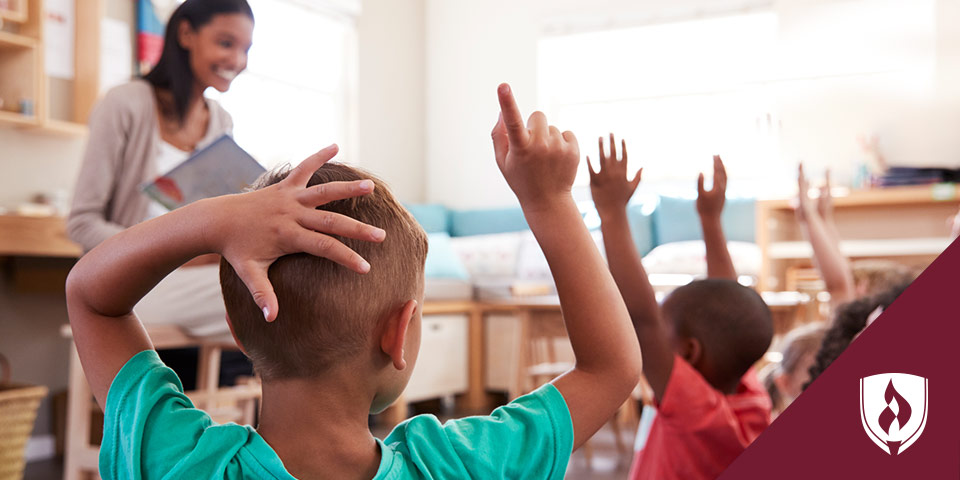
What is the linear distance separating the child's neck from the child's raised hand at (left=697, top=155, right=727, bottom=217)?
0.70 metres

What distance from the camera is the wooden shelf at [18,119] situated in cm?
325

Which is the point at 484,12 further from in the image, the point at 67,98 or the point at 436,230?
the point at 67,98

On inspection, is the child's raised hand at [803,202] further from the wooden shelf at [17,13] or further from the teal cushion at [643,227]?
the teal cushion at [643,227]

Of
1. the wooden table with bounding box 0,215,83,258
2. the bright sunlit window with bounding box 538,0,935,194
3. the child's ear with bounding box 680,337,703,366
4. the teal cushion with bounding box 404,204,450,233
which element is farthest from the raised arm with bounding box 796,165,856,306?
the teal cushion with bounding box 404,204,450,233

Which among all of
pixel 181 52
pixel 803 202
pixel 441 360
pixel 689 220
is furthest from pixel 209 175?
pixel 689 220

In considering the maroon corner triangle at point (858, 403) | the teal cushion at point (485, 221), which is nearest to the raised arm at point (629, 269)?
the maroon corner triangle at point (858, 403)

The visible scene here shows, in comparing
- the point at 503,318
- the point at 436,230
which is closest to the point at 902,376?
the point at 503,318

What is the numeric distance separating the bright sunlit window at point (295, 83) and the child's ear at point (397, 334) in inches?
159

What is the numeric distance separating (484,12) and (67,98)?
3.27 meters

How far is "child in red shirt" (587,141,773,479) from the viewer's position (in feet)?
3.10

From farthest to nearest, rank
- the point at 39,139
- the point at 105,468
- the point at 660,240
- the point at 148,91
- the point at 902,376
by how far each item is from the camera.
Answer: the point at 660,240 → the point at 39,139 → the point at 148,91 → the point at 105,468 → the point at 902,376

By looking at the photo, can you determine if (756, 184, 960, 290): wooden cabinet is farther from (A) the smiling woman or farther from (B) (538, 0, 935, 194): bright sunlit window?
(A) the smiling woman

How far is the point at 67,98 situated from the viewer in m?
3.66

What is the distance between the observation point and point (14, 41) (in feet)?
10.8
